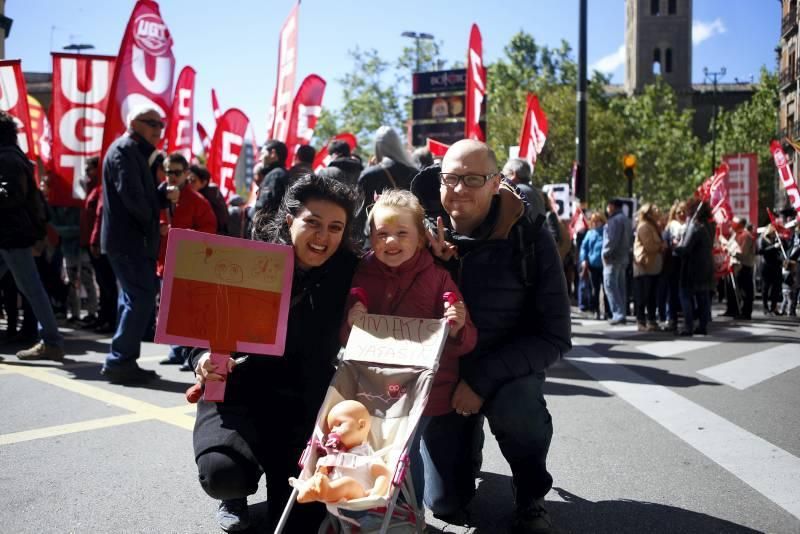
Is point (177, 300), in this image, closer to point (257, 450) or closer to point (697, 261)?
point (257, 450)

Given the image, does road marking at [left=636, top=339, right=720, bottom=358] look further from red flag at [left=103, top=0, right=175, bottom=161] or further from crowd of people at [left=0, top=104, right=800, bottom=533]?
red flag at [left=103, top=0, right=175, bottom=161]

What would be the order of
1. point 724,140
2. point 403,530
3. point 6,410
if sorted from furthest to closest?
point 724,140
point 6,410
point 403,530

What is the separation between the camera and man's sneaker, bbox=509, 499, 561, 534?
3004 millimetres

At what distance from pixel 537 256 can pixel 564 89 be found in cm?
3847

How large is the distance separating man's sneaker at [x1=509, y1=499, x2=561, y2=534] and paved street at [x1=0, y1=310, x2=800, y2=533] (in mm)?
142

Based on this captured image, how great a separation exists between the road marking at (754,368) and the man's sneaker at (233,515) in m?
4.70

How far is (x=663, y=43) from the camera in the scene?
9131cm

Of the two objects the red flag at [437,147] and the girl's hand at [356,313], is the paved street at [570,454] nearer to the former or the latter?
the girl's hand at [356,313]

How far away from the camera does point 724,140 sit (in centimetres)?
5831

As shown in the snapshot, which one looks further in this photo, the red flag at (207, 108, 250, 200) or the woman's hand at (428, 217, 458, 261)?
the red flag at (207, 108, 250, 200)

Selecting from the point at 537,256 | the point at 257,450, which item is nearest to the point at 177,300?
the point at 257,450

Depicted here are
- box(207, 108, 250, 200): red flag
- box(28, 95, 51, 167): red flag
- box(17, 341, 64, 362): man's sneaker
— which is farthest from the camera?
box(207, 108, 250, 200): red flag

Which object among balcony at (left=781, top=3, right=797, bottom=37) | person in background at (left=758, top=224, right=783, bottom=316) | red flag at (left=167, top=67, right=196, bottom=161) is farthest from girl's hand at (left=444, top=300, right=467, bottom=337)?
balcony at (left=781, top=3, right=797, bottom=37)

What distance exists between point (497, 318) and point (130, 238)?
364cm
